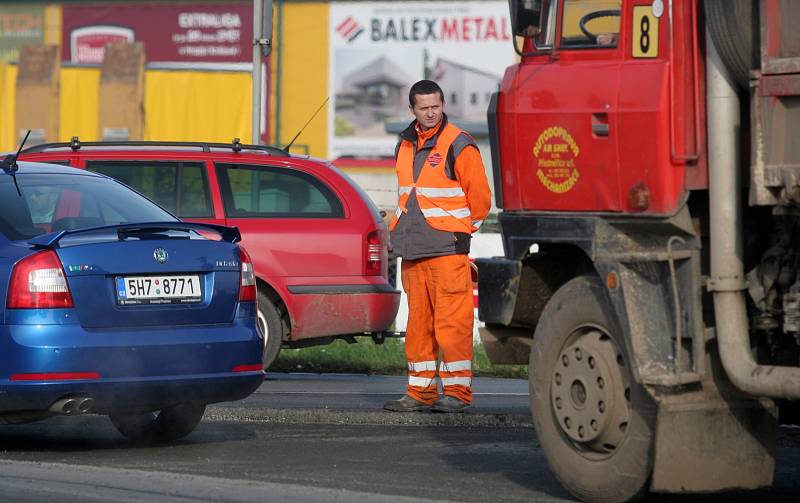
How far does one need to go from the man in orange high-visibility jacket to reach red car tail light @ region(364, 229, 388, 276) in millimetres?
2034

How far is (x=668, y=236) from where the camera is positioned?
641 centimetres

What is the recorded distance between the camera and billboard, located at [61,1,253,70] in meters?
53.7

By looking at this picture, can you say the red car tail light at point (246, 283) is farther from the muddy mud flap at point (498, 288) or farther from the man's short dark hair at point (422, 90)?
the man's short dark hair at point (422, 90)

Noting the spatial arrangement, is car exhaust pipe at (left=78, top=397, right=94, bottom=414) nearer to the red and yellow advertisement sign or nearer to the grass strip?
the red and yellow advertisement sign

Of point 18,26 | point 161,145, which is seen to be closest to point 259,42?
point 161,145

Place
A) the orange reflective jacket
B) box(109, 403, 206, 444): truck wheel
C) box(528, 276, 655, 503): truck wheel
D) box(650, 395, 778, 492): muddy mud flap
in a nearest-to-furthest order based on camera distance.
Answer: box(650, 395, 778, 492): muddy mud flap
box(528, 276, 655, 503): truck wheel
box(109, 403, 206, 444): truck wheel
the orange reflective jacket

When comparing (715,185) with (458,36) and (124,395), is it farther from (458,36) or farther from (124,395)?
(458,36)

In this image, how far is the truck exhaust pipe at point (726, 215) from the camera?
6.14 m

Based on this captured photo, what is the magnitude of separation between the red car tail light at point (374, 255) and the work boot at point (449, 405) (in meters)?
2.32

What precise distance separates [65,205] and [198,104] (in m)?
26.4

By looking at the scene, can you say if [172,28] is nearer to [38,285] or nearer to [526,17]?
[38,285]

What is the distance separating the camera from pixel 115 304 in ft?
26.3

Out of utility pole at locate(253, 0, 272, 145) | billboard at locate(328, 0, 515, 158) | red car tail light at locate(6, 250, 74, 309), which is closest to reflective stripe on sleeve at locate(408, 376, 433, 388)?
red car tail light at locate(6, 250, 74, 309)

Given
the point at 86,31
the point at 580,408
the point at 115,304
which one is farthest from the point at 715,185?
the point at 86,31
